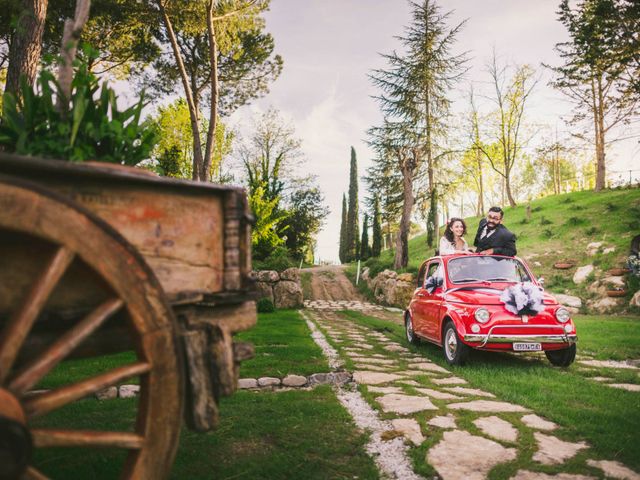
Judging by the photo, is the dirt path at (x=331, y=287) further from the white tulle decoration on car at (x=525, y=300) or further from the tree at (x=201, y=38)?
the white tulle decoration on car at (x=525, y=300)

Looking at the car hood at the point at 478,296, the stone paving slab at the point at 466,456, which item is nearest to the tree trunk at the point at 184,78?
the car hood at the point at 478,296

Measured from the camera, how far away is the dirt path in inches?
774

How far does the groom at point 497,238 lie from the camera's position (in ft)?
21.1

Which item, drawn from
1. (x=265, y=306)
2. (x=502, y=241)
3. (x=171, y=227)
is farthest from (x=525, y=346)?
(x=265, y=306)

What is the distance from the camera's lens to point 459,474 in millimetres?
2406

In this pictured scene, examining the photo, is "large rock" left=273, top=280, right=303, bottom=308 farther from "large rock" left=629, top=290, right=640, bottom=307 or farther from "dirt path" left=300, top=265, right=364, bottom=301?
"large rock" left=629, top=290, right=640, bottom=307

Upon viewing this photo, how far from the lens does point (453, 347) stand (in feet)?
18.5

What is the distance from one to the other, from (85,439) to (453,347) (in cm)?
514

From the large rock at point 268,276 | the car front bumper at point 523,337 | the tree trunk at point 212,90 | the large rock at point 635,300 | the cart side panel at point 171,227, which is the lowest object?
the large rock at point 635,300

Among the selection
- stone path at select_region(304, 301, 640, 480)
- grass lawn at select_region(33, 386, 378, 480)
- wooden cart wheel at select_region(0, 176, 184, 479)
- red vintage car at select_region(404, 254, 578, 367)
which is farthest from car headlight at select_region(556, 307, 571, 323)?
wooden cart wheel at select_region(0, 176, 184, 479)

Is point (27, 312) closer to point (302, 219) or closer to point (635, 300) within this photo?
point (635, 300)

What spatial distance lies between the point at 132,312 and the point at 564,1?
102 ft

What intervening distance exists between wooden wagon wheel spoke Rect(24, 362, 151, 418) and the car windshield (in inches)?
219

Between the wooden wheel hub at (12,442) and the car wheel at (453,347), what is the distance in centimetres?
498
